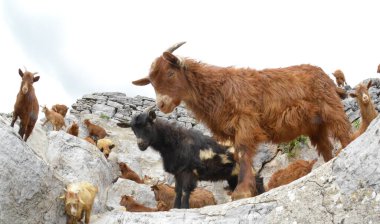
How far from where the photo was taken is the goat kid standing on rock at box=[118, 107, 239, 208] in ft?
28.8

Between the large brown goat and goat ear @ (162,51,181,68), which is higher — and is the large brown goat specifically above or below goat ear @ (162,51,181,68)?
below

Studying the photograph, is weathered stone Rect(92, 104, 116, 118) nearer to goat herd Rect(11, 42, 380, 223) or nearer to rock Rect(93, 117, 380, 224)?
goat herd Rect(11, 42, 380, 223)

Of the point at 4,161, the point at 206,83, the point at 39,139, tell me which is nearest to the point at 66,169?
the point at 4,161

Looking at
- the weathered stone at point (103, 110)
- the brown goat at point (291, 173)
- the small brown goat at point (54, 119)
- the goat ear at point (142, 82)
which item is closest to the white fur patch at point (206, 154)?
the brown goat at point (291, 173)

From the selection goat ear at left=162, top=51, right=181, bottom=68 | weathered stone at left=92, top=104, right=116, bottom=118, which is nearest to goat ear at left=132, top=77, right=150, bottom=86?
goat ear at left=162, top=51, right=181, bottom=68

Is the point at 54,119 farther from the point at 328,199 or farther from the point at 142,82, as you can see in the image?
the point at 328,199

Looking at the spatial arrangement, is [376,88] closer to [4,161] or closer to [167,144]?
[167,144]

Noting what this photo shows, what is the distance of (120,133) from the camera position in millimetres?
20312

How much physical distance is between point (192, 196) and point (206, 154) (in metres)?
1.56

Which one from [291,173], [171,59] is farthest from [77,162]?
[291,173]

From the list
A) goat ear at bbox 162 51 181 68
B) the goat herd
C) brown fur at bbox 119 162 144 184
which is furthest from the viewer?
brown fur at bbox 119 162 144 184

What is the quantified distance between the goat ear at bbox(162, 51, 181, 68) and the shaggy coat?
202 centimetres

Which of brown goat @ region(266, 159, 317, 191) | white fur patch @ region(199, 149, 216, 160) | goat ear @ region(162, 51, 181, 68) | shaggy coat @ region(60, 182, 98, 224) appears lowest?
brown goat @ region(266, 159, 317, 191)

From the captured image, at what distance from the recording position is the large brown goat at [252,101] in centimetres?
649
